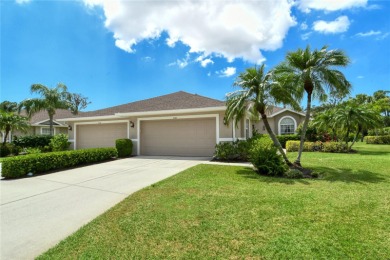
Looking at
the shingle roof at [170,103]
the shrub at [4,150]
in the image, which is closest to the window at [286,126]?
the shingle roof at [170,103]

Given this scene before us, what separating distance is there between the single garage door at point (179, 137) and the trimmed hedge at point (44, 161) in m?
3.62

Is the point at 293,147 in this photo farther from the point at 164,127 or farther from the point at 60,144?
the point at 60,144

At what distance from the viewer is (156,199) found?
518 cm

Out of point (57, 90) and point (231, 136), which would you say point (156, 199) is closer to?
point (231, 136)

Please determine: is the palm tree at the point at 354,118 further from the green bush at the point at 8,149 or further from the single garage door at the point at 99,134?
the green bush at the point at 8,149

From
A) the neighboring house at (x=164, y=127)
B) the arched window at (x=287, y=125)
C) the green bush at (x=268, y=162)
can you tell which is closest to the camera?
the green bush at (x=268, y=162)

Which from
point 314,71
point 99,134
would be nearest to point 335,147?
point 314,71

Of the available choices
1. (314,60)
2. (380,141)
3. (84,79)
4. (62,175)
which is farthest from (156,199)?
(380,141)

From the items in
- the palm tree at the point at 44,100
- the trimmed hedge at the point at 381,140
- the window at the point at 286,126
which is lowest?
the trimmed hedge at the point at 381,140

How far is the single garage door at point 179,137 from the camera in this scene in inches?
531

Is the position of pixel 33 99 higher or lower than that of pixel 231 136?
higher

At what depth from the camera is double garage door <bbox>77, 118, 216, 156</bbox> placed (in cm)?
1350

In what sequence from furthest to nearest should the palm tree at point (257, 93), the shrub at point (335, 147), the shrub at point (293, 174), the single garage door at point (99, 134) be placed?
the shrub at point (335, 147), the single garage door at point (99, 134), the palm tree at point (257, 93), the shrub at point (293, 174)

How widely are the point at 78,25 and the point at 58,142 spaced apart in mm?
9716
